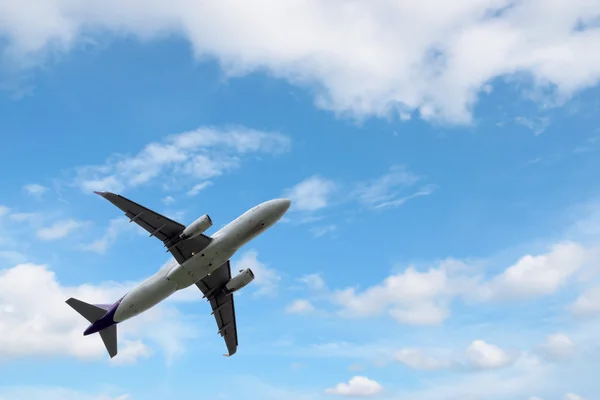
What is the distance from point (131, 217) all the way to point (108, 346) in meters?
18.4

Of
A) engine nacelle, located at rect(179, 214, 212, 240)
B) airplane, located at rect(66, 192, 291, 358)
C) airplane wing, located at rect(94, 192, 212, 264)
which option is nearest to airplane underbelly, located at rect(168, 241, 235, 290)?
airplane, located at rect(66, 192, 291, 358)

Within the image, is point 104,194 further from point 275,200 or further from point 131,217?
point 275,200

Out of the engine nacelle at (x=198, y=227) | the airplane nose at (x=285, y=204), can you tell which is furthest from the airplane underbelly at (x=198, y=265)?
the airplane nose at (x=285, y=204)

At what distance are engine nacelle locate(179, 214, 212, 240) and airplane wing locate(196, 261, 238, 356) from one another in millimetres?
12903

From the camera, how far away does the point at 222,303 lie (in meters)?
74.9

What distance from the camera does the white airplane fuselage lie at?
199 feet

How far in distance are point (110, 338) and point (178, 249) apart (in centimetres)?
1619

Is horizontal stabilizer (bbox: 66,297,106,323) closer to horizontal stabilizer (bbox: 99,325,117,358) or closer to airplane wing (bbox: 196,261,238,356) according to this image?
horizontal stabilizer (bbox: 99,325,117,358)

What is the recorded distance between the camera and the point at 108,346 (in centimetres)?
6950

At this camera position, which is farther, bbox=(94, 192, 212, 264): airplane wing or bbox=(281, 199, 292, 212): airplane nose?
bbox=(281, 199, 292, 212): airplane nose

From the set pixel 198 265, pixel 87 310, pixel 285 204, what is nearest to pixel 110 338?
pixel 87 310

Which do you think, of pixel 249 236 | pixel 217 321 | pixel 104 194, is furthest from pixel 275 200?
pixel 217 321

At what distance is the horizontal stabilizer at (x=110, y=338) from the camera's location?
227 ft

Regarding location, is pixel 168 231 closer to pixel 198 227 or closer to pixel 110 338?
pixel 198 227
